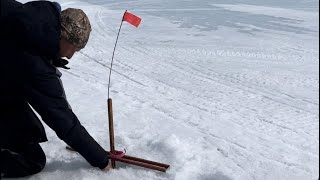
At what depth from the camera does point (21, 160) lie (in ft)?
8.77

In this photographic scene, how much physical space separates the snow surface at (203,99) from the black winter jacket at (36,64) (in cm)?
57

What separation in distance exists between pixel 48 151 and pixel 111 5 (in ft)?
34.9

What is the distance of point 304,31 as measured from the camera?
9.22m

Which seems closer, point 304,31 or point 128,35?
point 128,35

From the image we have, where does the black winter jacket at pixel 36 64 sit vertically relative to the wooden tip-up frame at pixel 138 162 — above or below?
above

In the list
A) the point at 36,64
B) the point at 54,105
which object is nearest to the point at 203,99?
the point at 54,105

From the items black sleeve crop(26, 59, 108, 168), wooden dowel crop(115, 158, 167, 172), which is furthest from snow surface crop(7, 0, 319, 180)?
black sleeve crop(26, 59, 108, 168)

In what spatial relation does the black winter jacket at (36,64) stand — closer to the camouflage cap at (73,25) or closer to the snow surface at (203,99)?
the camouflage cap at (73,25)

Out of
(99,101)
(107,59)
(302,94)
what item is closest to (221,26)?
(107,59)

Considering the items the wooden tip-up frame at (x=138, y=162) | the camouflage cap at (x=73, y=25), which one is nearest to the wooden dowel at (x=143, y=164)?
the wooden tip-up frame at (x=138, y=162)

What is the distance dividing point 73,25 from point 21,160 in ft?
3.32

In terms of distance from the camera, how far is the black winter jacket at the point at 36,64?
7.16 ft

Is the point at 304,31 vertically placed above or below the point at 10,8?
below

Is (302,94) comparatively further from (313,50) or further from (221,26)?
(221,26)
